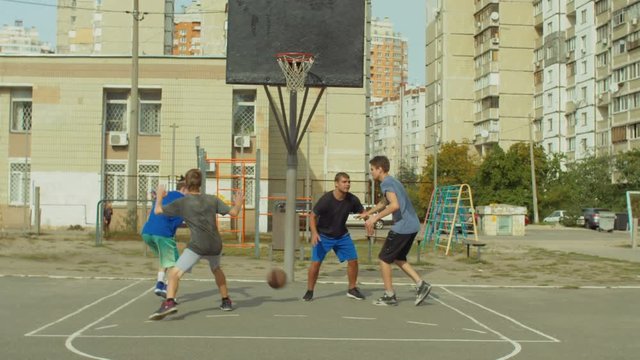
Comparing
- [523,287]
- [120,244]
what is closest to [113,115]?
[120,244]

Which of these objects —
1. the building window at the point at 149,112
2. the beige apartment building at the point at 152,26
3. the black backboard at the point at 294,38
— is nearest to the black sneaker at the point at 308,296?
the black backboard at the point at 294,38

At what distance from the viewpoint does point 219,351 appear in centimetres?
776

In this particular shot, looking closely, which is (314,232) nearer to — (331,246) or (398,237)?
(331,246)

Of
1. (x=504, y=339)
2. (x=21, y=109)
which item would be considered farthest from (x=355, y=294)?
(x=21, y=109)

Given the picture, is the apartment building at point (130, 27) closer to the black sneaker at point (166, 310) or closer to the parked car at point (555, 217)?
the parked car at point (555, 217)

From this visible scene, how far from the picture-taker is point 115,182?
41031 millimetres

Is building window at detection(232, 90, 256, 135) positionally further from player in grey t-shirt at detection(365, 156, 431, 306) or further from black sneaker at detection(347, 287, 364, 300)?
player in grey t-shirt at detection(365, 156, 431, 306)

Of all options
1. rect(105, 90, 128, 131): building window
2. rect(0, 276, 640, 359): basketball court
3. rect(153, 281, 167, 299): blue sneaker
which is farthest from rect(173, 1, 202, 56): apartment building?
rect(153, 281, 167, 299): blue sneaker

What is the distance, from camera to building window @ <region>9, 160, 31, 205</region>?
41.2 metres

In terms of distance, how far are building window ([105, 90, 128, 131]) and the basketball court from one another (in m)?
29.8

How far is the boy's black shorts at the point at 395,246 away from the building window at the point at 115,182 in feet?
96.3

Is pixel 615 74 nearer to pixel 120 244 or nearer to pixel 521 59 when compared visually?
pixel 521 59

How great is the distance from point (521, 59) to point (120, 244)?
69.3 metres

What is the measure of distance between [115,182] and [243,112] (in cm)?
733
